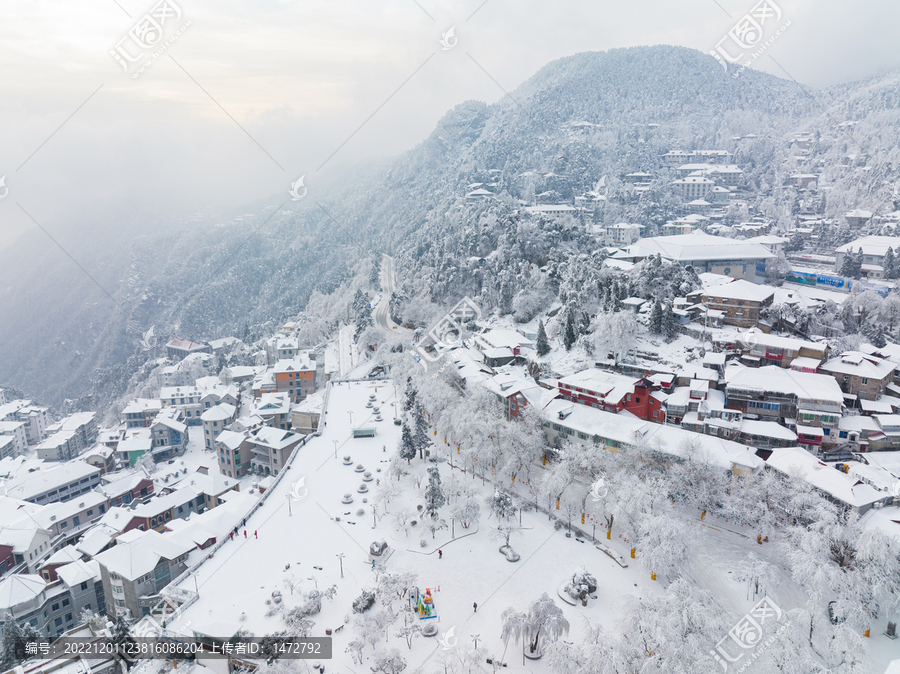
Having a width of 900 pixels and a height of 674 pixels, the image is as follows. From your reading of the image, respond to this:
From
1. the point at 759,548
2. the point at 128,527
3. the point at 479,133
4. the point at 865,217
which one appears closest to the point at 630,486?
the point at 759,548

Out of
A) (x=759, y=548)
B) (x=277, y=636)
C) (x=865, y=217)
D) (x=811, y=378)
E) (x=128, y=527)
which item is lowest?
(x=128, y=527)

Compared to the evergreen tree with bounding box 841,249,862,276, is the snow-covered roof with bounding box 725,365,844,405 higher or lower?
lower

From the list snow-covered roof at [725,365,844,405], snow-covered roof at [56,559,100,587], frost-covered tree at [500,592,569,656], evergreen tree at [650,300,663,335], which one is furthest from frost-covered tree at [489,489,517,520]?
snow-covered roof at [56,559,100,587]

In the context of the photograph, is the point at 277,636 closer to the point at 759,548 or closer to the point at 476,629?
the point at 476,629

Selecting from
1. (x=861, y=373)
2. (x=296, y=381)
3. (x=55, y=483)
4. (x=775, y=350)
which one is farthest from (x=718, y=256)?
(x=55, y=483)

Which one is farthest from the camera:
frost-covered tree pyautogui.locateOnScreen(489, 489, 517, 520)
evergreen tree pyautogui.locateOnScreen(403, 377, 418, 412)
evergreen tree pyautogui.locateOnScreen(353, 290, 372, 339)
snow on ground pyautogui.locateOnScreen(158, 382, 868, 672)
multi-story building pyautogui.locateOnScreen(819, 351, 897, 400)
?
evergreen tree pyautogui.locateOnScreen(353, 290, 372, 339)

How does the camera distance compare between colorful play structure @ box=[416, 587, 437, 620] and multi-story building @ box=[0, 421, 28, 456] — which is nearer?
colorful play structure @ box=[416, 587, 437, 620]

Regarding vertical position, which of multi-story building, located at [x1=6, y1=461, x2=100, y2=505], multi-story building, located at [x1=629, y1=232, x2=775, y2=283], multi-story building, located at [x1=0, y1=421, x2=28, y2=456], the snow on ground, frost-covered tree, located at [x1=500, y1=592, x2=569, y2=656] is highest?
multi-story building, located at [x1=629, y1=232, x2=775, y2=283]

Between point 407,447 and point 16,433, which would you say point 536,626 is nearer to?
point 407,447

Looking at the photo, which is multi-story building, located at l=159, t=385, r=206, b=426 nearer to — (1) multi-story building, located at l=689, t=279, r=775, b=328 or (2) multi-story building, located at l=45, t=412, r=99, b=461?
(2) multi-story building, located at l=45, t=412, r=99, b=461
